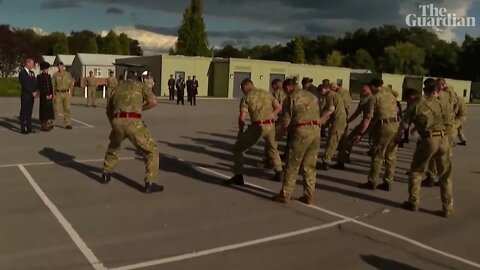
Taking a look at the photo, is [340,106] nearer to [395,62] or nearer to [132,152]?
[132,152]

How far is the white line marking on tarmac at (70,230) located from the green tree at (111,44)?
8959 centimetres

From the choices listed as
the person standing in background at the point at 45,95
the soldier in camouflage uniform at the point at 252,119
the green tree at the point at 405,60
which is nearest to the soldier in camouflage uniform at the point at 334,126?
the soldier in camouflage uniform at the point at 252,119

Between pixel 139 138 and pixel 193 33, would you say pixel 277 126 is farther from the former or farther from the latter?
pixel 193 33

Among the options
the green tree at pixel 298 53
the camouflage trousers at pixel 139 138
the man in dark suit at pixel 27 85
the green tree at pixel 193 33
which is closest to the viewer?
the camouflage trousers at pixel 139 138

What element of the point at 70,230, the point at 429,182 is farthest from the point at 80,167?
the point at 429,182

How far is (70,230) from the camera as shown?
6.01 meters

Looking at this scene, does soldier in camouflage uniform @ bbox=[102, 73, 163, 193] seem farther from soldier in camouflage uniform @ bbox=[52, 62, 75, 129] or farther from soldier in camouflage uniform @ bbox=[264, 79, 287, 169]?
soldier in camouflage uniform @ bbox=[52, 62, 75, 129]

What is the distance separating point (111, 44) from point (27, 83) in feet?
277

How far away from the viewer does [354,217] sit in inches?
281

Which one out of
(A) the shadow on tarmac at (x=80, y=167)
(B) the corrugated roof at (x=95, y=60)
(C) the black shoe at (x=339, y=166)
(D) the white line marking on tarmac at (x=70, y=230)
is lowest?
(D) the white line marking on tarmac at (x=70, y=230)

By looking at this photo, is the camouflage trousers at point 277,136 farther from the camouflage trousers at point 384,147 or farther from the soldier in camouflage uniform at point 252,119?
the camouflage trousers at point 384,147

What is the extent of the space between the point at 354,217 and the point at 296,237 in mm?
1352

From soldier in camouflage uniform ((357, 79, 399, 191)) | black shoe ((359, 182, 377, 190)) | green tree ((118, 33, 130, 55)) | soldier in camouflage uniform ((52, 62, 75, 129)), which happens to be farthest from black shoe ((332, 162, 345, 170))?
green tree ((118, 33, 130, 55))

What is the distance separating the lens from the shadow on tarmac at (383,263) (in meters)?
5.30
